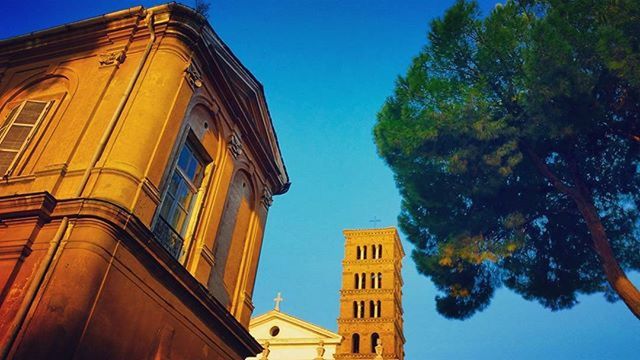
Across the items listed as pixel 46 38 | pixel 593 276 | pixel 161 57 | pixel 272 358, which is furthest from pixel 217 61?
pixel 272 358

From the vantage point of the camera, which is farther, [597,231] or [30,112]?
[597,231]

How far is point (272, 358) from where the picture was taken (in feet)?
104

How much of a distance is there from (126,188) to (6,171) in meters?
2.46

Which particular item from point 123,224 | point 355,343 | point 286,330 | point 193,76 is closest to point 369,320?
point 355,343

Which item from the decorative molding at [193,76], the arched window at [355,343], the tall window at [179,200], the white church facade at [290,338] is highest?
the arched window at [355,343]

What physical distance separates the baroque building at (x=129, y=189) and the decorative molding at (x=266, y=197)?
122 mm

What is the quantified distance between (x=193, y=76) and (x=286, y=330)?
2812cm

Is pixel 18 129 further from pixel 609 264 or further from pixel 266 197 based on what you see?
pixel 609 264

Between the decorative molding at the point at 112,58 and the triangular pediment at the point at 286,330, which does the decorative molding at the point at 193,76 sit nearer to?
the decorative molding at the point at 112,58

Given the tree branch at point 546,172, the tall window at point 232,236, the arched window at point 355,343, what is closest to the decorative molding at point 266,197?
the tall window at point 232,236

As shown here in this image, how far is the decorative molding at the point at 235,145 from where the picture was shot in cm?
945

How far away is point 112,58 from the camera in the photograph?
8242 millimetres

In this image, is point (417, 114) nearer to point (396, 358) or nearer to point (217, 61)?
point (217, 61)

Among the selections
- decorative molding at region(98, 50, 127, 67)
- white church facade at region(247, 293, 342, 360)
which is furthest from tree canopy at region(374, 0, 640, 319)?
white church facade at region(247, 293, 342, 360)
